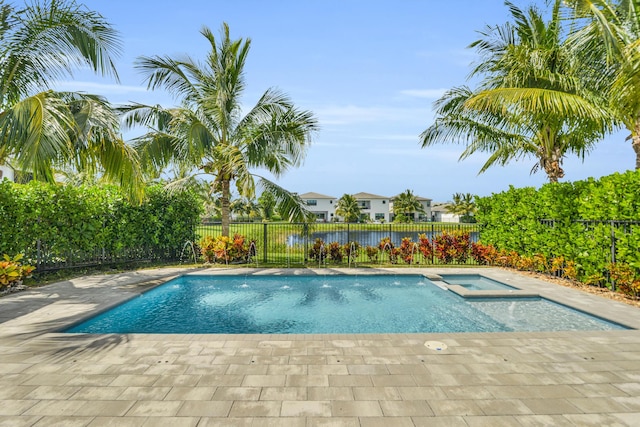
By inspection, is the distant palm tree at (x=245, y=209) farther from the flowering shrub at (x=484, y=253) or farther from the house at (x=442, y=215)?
the flowering shrub at (x=484, y=253)

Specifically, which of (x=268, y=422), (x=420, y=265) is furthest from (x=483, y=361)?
(x=420, y=265)

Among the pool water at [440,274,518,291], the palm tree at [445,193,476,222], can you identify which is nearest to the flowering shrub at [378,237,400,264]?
the pool water at [440,274,518,291]

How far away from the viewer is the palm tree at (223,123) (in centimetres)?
1163

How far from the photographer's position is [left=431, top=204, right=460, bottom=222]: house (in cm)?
7019

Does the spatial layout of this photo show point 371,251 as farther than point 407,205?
No

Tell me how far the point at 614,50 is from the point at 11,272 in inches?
531

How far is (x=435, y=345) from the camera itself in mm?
4680

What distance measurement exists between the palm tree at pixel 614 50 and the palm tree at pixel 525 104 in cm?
45

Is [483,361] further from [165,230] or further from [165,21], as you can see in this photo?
[165,230]

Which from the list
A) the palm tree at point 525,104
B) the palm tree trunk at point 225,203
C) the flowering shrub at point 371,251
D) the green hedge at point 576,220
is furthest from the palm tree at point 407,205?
the palm tree trunk at point 225,203

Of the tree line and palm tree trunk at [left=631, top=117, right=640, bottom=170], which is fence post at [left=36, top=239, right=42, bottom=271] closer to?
the tree line

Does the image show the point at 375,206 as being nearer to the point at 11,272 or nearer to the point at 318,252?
the point at 318,252

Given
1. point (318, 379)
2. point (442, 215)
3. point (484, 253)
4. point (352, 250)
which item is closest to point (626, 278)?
point (484, 253)

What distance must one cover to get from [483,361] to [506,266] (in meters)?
8.77
